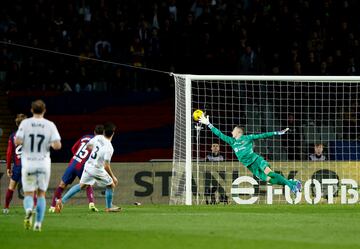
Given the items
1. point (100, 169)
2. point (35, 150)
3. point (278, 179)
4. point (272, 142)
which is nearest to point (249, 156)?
point (278, 179)

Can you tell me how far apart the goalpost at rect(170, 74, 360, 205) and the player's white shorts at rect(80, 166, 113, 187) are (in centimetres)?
354

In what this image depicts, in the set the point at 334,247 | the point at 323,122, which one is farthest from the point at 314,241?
the point at 323,122

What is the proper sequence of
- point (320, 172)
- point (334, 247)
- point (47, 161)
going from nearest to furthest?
point (334, 247)
point (47, 161)
point (320, 172)

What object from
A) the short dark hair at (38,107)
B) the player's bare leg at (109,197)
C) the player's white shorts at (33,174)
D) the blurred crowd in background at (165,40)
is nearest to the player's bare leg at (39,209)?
the player's white shorts at (33,174)

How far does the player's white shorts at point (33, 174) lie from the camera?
1427 centimetres

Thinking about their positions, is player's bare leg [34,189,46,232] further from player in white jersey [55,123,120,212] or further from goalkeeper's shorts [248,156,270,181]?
goalkeeper's shorts [248,156,270,181]

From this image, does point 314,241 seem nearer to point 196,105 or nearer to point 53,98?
point 196,105

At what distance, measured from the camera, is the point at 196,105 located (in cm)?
2644

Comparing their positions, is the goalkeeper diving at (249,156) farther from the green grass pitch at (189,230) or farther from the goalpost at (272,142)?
the green grass pitch at (189,230)

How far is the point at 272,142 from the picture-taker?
83.9 feet

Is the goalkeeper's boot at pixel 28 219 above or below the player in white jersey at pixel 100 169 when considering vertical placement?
below

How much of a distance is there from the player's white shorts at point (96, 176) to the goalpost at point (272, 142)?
3.54 meters

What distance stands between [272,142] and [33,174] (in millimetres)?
12218

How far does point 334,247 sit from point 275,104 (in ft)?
46.1
